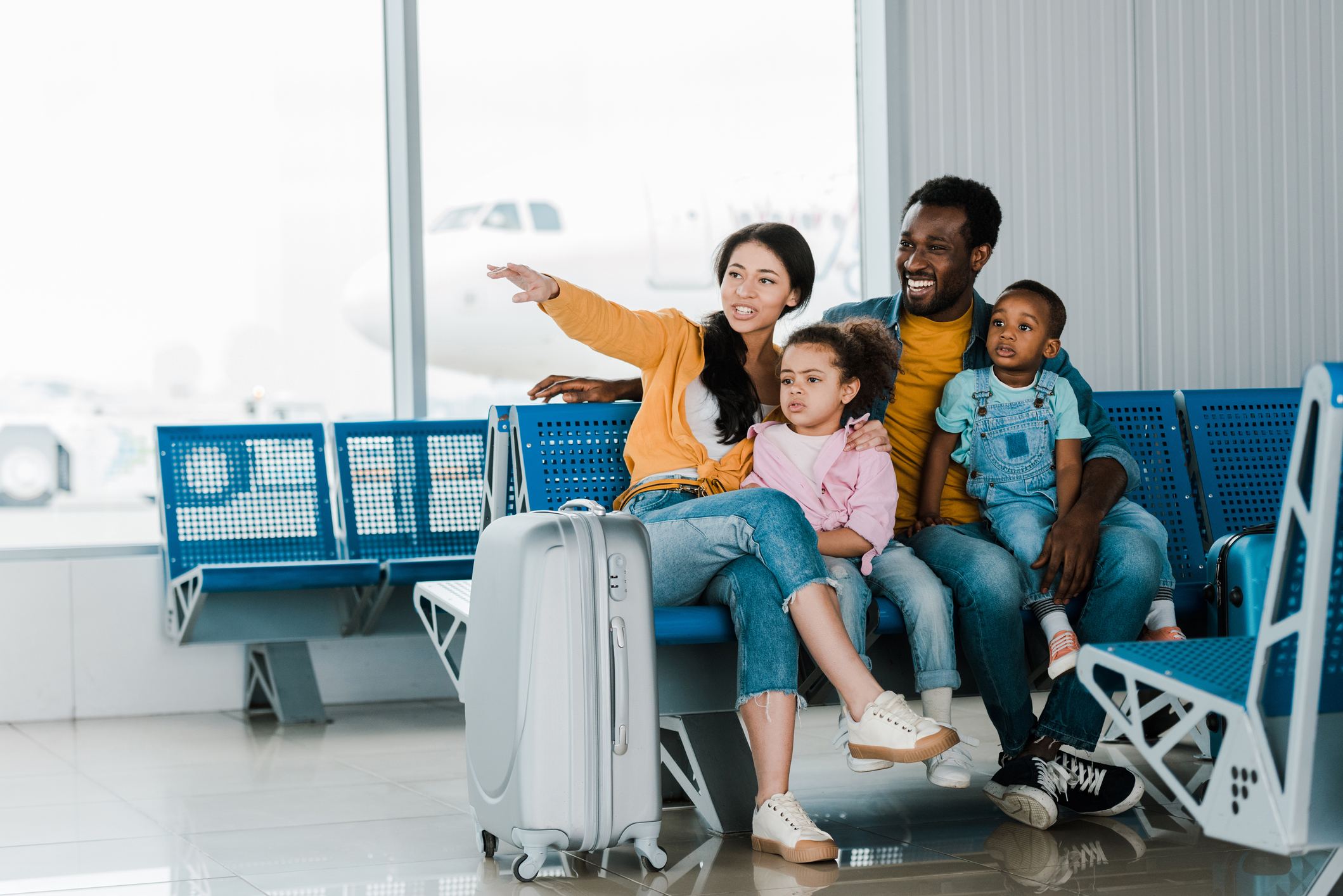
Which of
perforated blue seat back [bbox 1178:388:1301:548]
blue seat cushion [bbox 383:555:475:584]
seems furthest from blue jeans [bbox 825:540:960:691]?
blue seat cushion [bbox 383:555:475:584]

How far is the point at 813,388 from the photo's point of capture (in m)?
3.12

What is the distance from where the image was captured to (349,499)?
17.5 ft

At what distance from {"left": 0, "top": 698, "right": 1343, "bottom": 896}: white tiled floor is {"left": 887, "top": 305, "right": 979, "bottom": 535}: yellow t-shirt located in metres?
0.79

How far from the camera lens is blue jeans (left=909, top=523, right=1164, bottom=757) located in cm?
302

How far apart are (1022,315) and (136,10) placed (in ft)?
13.3

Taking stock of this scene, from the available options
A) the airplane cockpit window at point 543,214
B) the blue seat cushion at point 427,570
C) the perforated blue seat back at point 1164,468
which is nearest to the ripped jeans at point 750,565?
the perforated blue seat back at point 1164,468

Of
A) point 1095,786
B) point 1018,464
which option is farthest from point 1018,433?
point 1095,786

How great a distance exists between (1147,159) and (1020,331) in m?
3.06

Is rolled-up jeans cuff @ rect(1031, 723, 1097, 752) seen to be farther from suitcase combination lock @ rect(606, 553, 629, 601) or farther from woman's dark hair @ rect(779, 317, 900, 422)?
suitcase combination lock @ rect(606, 553, 629, 601)

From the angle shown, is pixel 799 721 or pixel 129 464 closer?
pixel 799 721

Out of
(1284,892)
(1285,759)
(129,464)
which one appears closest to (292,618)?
(129,464)

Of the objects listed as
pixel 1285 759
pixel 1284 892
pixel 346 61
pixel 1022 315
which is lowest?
pixel 1284 892

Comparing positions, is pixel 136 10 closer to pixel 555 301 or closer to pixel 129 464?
pixel 129 464

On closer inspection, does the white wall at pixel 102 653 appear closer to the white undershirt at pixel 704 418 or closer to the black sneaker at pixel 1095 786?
the white undershirt at pixel 704 418
